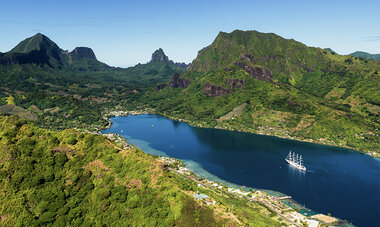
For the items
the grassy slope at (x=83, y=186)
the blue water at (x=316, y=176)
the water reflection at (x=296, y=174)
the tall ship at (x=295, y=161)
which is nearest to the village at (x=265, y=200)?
the blue water at (x=316, y=176)

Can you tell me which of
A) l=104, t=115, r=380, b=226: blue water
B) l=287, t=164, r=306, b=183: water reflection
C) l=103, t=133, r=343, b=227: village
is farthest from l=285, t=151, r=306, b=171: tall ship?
l=103, t=133, r=343, b=227: village

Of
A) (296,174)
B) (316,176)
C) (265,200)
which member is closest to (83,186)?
(265,200)

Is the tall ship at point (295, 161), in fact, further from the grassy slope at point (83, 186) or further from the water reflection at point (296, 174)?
the grassy slope at point (83, 186)

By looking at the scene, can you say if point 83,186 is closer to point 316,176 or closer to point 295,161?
point 316,176

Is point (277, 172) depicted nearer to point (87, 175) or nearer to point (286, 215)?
point (286, 215)

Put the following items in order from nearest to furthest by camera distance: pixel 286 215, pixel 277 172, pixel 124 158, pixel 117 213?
pixel 117 213 → pixel 124 158 → pixel 286 215 → pixel 277 172

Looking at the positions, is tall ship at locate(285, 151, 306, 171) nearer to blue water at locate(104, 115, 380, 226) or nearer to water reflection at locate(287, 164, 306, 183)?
water reflection at locate(287, 164, 306, 183)

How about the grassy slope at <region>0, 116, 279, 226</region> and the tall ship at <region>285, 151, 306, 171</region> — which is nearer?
the grassy slope at <region>0, 116, 279, 226</region>

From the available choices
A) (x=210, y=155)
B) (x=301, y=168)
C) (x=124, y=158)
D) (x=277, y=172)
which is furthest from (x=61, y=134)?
(x=301, y=168)
